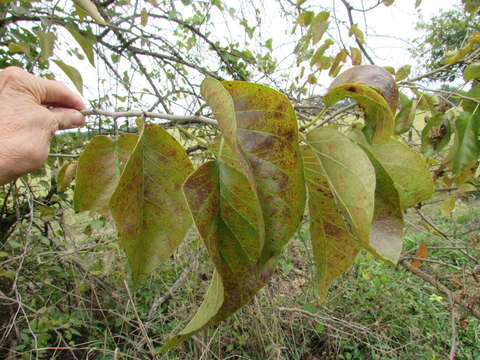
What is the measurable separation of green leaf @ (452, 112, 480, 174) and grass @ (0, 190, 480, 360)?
898 millimetres

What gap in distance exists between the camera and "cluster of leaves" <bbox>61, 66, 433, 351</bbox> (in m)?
0.26

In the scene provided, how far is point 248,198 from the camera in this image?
0.94 ft

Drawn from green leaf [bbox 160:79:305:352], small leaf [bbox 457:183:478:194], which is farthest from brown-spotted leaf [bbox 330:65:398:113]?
small leaf [bbox 457:183:478:194]

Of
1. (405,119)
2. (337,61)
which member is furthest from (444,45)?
(405,119)

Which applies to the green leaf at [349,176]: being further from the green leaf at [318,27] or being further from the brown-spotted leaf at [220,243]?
the green leaf at [318,27]

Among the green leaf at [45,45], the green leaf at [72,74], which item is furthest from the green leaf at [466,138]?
the green leaf at [45,45]

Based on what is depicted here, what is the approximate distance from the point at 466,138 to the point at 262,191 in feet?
2.03

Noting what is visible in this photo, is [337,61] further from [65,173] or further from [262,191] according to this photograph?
[262,191]

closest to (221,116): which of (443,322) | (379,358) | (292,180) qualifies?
(292,180)

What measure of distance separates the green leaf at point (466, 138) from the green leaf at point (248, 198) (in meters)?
0.59

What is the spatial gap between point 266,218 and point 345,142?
106mm

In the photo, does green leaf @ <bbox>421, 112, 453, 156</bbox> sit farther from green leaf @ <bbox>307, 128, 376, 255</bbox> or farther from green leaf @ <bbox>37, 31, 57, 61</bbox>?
green leaf @ <bbox>37, 31, 57, 61</bbox>

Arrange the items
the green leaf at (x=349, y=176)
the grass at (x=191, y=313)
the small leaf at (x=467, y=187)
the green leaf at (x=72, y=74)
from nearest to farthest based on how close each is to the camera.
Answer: the green leaf at (x=349, y=176)
the green leaf at (x=72, y=74)
the small leaf at (x=467, y=187)
the grass at (x=191, y=313)

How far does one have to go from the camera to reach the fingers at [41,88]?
0.48 meters
